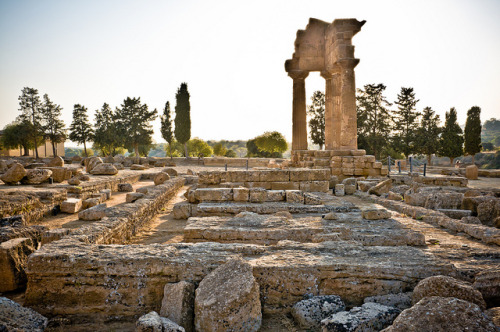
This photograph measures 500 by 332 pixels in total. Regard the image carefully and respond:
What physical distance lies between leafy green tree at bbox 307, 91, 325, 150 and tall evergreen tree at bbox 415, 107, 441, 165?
1227cm

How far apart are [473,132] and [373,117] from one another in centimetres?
1102

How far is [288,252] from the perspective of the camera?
10.4 ft

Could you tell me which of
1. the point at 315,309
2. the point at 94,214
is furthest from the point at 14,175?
the point at 315,309

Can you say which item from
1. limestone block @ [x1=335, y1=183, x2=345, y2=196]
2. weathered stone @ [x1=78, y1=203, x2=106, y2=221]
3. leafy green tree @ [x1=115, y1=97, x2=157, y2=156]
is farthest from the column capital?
leafy green tree @ [x1=115, y1=97, x2=157, y2=156]

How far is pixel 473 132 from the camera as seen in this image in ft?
106

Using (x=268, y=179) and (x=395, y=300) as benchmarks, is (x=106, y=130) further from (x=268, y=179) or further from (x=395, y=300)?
(x=395, y=300)

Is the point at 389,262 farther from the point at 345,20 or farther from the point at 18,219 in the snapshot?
the point at 345,20

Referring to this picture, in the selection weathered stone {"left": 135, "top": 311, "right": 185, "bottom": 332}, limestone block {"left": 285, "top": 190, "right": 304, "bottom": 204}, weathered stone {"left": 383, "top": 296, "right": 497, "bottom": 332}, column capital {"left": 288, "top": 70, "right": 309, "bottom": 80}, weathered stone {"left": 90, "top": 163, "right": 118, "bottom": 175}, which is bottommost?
weathered stone {"left": 135, "top": 311, "right": 185, "bottom": 332}

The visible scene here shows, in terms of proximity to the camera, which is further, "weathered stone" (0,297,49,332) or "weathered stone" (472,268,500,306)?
"weathered stone" (472,268,500,306)

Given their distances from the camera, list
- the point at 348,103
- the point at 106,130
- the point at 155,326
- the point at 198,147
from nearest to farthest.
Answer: the point at 155,326 → the point at 348,103 → the point at 106,130 → the point at 198,147

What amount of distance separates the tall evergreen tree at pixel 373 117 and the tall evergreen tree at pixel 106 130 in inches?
1456

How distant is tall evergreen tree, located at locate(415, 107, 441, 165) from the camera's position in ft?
115

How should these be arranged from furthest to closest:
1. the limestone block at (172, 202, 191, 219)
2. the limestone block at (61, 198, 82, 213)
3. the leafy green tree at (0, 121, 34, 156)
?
the leafy green tree at (0, 121, 34, 156) → the limestone block at (61, 198, 82, 213) → the limestone block at (172, 202, 191, 219)

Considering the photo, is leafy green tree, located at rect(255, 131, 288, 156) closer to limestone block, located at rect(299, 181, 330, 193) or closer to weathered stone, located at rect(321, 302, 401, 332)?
limestone block, located at rect(299, 181, 330, 193)
